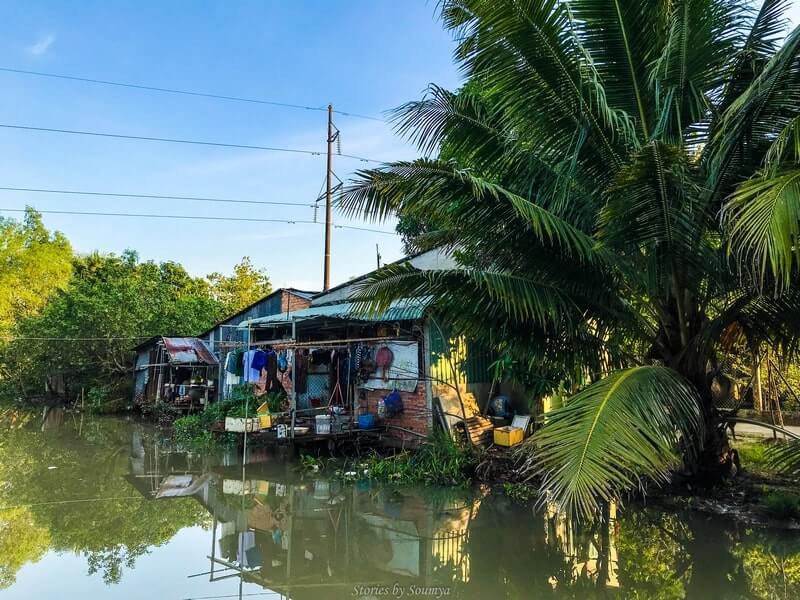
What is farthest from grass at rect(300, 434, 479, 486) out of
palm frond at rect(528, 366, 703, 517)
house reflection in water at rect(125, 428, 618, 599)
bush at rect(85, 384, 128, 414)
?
bush at rect(85, 384, 128, 414)

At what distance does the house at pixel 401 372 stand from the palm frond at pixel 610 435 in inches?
188

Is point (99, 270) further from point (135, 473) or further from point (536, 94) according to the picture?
point (536, 94)

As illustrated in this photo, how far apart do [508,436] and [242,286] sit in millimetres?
24011

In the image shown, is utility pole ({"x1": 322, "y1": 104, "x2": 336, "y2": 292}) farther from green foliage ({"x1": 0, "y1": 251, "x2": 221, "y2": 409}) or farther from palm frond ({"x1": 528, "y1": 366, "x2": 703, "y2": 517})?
palm frond ({"x1": 528, "y1": 366, "x2": 703, "y2": 517})

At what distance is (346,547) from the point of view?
17.9ft

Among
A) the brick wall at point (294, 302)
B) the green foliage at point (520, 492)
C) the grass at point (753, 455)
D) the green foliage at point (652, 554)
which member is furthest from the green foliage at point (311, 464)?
the grass at point (753, 455)

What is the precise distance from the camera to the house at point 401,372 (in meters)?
9.10

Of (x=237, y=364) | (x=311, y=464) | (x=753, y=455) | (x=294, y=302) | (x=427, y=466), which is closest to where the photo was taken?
(x=753, y=455)

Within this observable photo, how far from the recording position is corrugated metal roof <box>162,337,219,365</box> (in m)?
16.0

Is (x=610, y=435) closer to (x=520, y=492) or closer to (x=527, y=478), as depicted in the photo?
(x=527, y=478)

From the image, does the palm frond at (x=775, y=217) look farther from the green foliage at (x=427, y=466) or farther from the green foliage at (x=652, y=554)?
the green foliage at (x=427, y=466)

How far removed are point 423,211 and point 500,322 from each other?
1.46 meters

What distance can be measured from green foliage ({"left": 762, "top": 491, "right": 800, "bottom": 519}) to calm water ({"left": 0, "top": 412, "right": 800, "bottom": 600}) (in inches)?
15.0

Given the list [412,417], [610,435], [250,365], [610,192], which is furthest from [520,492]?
[250,365]
